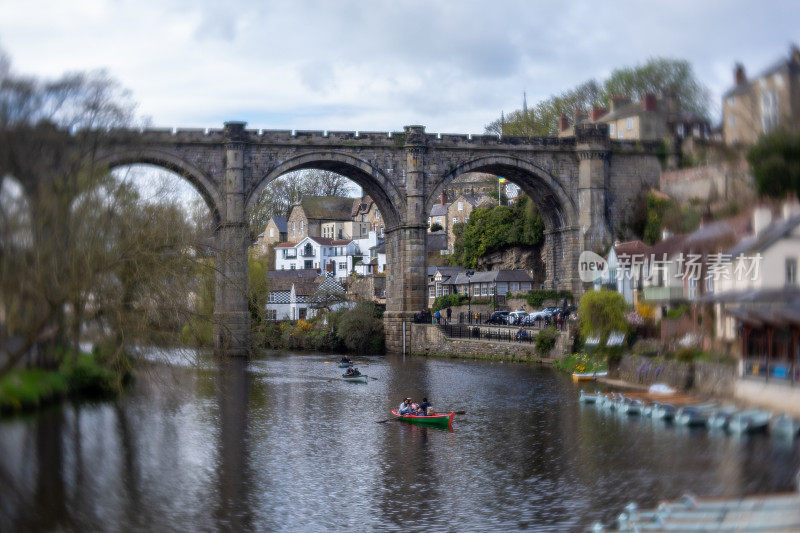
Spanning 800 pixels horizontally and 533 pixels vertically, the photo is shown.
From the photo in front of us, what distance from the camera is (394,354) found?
192 ft

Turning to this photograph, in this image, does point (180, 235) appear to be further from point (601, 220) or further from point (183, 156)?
point (601, 220)

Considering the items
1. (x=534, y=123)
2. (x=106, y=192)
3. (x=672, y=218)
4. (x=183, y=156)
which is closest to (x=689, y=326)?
(x=672, y=218)

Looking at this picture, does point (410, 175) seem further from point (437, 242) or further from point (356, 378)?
point (437, 242)

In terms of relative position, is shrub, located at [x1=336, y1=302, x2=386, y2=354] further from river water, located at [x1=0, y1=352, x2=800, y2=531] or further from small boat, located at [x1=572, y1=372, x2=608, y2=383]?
river water, located at [x1=0, y1=352, x2=800, y2=531]

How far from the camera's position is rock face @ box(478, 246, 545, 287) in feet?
232

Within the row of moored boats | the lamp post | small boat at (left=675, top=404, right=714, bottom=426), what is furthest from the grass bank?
the lamp post

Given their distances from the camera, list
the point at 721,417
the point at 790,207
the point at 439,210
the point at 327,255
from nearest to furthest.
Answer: the point at 790,207 → the point at 721,417 → the point at 327,255 → the point at 439,210

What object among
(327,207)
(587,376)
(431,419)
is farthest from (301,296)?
(431,419)

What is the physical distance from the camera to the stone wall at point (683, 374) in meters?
29.8

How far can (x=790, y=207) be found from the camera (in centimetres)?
2561

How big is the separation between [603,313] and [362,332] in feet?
76.9

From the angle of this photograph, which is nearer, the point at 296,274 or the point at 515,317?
the point at 515,317

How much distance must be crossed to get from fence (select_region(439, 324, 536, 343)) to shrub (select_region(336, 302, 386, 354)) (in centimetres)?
628

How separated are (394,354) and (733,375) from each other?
104 ft
